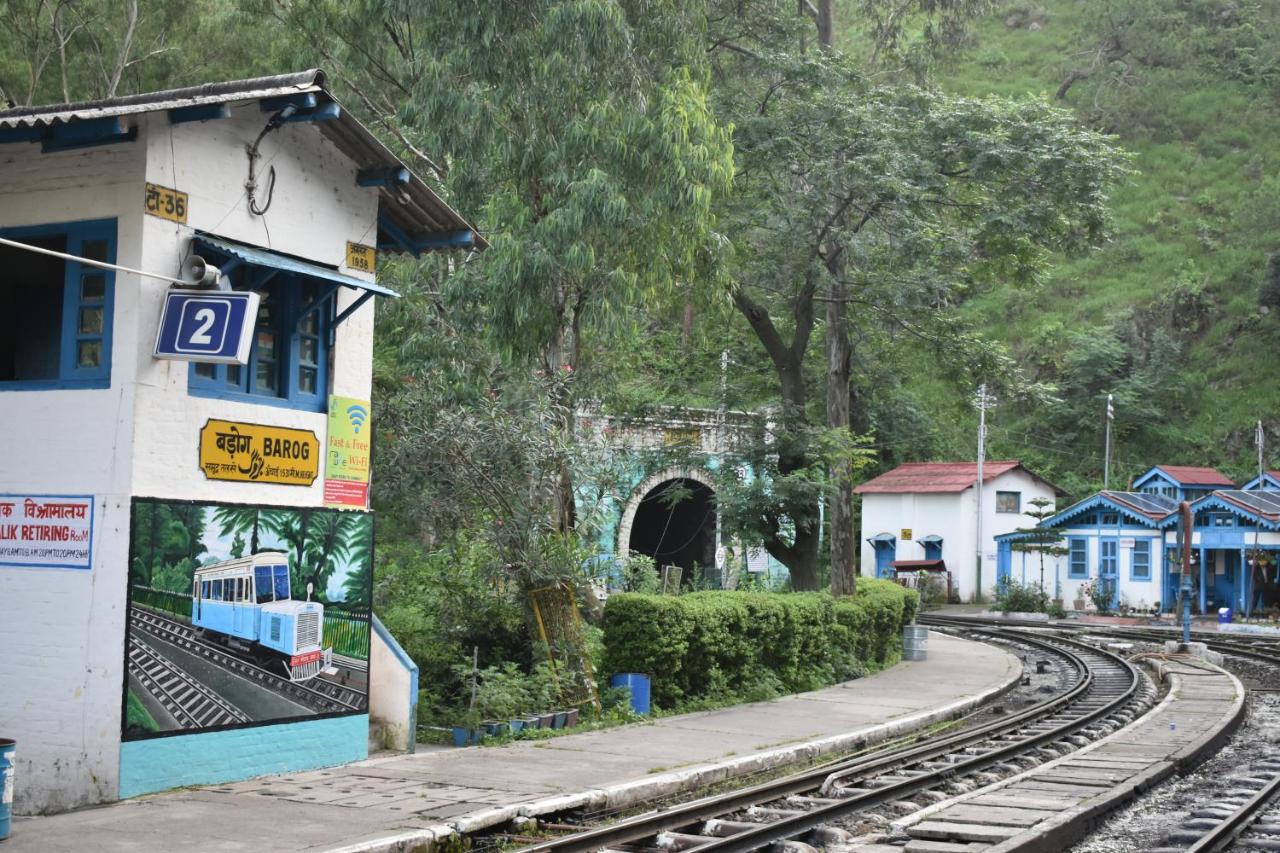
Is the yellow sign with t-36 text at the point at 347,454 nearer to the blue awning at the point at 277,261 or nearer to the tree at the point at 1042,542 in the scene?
the blue awning at the point at 277,261

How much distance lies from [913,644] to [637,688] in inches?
476

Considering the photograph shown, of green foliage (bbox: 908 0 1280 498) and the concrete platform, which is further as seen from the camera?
green foliage (bbox: 908 0 1280 498)

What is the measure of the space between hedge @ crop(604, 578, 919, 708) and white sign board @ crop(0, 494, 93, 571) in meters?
7.37

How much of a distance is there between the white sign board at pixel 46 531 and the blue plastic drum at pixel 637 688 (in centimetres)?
741

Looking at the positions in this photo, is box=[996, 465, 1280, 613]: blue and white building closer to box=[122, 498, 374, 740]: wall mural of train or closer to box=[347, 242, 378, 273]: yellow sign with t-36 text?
box=[347, 242, 378, 273]: yellow sign with t-36 text

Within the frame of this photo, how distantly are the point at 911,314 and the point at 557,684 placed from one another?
44.0 feet

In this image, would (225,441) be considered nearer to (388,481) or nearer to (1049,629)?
(388,481)

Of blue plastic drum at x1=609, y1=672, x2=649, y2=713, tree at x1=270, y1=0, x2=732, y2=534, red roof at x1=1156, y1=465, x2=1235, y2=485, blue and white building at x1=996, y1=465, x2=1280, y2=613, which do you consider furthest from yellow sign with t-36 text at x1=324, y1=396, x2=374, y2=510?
red roof at x1=1156, y1=465, x2=1235, y2=485

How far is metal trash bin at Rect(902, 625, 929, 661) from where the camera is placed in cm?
2684

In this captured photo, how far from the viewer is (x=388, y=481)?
599 inches

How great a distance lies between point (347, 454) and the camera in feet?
42.9

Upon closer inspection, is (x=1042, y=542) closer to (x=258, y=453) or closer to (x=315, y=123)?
(x=315, y=123)

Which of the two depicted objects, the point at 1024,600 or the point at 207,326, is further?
the point at 1024,600

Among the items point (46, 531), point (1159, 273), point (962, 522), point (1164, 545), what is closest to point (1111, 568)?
point (1164, 545)
